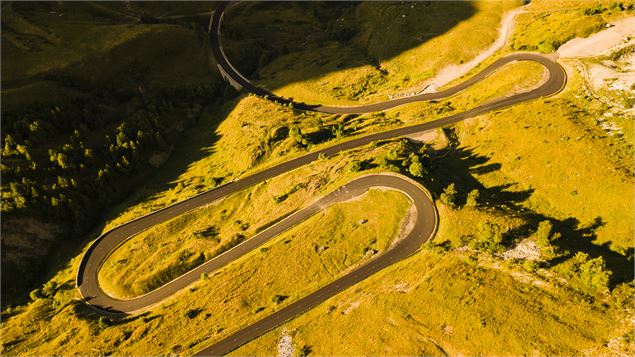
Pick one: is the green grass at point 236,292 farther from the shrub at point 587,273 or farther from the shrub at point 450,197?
the shrub at point 587,273

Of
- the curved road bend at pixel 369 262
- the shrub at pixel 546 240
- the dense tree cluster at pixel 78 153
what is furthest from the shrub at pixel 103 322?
the shrub at pixel 546 240

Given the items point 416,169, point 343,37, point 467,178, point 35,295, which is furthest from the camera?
point 343,37

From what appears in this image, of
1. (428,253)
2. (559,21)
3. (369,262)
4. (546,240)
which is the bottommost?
(546,240)

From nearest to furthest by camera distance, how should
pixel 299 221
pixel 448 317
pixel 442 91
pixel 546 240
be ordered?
1. pixel 448 317
2. pixel 546 240
3. pixel 299 221
4. pixel 442 91

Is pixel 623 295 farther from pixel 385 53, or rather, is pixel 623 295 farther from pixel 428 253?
pixel 385 53

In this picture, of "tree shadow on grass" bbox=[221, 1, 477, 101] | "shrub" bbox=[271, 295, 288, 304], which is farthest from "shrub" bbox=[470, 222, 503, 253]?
"tree shadow on grass" bbox=[221, 1, 477, 101]

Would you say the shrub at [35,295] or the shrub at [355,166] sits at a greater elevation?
the shrub at [355,166]

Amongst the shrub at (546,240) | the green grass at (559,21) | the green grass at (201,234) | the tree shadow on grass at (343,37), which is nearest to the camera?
the shrub at (546,240)

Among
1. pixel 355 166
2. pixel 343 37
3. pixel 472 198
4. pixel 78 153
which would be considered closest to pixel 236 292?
pixel 355 166

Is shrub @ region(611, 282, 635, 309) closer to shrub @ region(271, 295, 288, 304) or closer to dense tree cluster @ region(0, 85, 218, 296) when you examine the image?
shrub @ region(271, 295, 288, 304)
